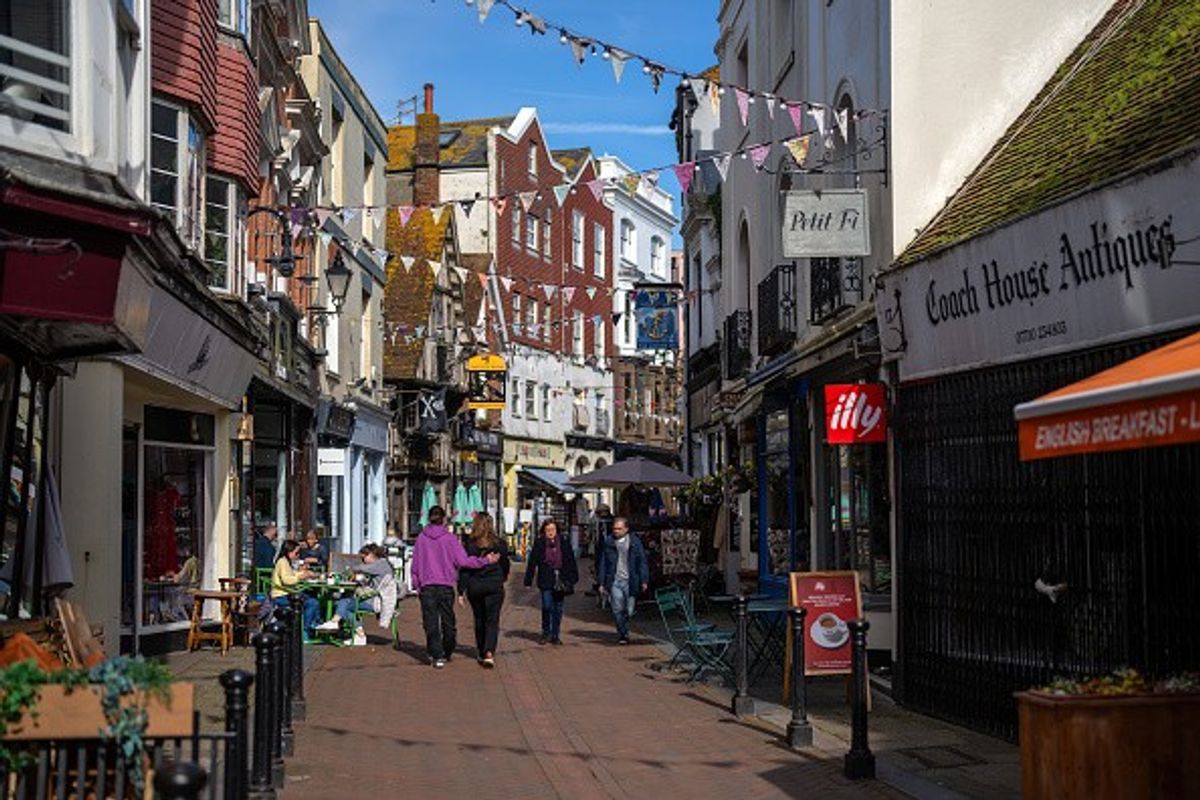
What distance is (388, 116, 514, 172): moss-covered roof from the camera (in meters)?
54.8

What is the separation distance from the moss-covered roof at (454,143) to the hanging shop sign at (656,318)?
19414mm

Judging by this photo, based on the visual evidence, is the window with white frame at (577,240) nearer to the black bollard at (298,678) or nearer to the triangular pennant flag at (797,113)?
the triangular pennant flag at (797,113)

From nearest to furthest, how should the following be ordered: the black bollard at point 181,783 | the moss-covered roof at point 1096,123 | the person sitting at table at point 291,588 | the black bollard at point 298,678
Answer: the black bollard at point 181,783 → the moss-covered roof at point 1096,123 → the black bollard at point 298,678 → the person sitting at table at point 291,588

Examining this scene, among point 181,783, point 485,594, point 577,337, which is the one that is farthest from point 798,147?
point 577,337

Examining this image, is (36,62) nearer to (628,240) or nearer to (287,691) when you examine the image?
(287,691)

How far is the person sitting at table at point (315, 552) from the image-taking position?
23328 mm

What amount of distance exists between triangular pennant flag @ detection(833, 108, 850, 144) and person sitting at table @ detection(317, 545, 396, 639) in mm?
9043

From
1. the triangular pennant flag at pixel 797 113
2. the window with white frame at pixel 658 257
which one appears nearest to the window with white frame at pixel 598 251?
the window with white frame at pixel 658 257

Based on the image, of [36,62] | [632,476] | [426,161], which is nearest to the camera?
[36,62]

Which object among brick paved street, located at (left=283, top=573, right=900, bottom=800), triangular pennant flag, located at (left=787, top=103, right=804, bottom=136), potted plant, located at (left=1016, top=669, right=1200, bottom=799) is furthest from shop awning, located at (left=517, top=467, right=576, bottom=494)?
potted plant, located at (left=1016, top=669, right=1200, bottom=799)

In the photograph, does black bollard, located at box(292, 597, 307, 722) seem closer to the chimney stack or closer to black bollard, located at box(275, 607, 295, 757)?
black bollard, located at box(275, 607, 295, 757)

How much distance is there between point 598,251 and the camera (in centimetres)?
6644

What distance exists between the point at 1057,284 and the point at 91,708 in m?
7.45

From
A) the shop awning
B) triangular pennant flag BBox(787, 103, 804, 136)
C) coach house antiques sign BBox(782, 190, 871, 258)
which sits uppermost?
triangular pennant flag BBox(787, 103, 804, 136)
